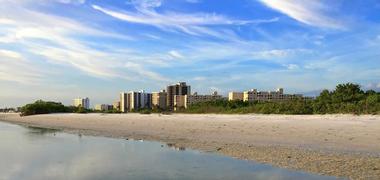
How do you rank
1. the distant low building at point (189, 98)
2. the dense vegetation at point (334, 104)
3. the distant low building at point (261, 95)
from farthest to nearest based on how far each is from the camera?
1. the distant low building at point (189, 98)
2. the distant low building at point (261, 95)
3. the dense vegetation at point (334, 104)

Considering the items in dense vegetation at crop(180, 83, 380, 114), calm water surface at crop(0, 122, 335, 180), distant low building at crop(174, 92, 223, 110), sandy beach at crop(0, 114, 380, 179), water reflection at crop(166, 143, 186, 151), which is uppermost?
distant low building at crop(174, 92, 223, 110)

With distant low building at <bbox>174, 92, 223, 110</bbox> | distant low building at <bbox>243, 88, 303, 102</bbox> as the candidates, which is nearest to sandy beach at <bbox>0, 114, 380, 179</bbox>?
distant low building at <bbox>243, 88, 303, 102</bbox>

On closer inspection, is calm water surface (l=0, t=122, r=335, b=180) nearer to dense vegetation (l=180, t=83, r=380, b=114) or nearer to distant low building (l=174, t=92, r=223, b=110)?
dense vegetation (l=180, t=83, r=380, b=114)

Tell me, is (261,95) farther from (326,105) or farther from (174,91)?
(326,105)

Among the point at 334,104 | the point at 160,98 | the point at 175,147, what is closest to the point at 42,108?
the point at 160,98

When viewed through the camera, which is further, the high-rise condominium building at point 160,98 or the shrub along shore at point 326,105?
the high-rise condominium building at point 160,98

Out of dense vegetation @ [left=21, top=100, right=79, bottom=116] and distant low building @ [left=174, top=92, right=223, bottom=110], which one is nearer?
dense vegetation @ [left=21, top=100, right=79, bottom=116]

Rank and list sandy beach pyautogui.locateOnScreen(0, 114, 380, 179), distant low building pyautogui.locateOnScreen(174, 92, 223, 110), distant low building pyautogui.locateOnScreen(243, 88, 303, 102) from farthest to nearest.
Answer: distant low building pyautogui.locateOnScreen(174, 92, 223, 110) → distant low building pyautogui.locateOnScreen(243, 88, 303, 102) → sandy beach pyautogui.locateOnScreen(0, 114, 380, 179)

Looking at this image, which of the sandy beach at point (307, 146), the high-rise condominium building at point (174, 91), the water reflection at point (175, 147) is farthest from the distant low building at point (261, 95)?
the water reflection at point (175, 147)

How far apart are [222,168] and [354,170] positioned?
11.3 feet

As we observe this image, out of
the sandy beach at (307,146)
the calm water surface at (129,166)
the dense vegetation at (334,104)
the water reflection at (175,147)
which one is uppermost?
the dense vegetation at (334,104)

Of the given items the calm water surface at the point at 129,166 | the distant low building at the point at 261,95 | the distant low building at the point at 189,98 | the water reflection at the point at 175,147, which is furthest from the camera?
the distant low building at the point at 189,98

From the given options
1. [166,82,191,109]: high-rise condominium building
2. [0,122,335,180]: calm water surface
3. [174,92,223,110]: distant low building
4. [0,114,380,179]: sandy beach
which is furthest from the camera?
[166,82,191,109]: high-rise condominium building

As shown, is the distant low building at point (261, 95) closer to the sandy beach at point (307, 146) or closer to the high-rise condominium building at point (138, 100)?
the high-rise condominium building at point (138, 100)
